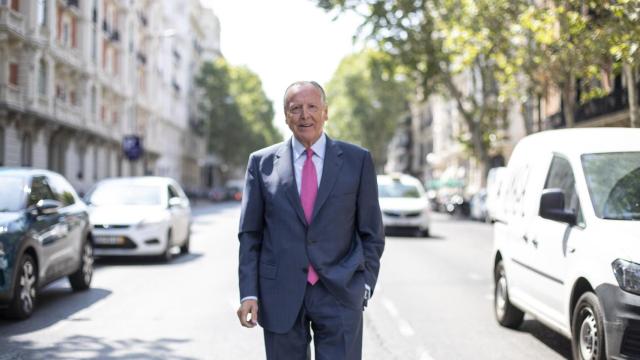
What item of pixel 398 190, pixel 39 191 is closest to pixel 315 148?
pixel 39 191

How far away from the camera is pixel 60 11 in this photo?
37.8 metres

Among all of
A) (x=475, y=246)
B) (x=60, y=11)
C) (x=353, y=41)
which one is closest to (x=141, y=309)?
(x=475, y=246)

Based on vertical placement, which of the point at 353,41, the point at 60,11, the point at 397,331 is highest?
the point at 60,11

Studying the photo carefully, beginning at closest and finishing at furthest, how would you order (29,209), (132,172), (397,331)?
(397,331), (29,209), (132,172)

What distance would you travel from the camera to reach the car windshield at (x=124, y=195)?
15.3 metres

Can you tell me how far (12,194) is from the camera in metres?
9.06

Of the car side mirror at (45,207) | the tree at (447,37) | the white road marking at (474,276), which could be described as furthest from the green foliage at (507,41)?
the car side mirror at (45,207)

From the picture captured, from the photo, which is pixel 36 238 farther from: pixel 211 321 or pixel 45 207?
pixel 211 321

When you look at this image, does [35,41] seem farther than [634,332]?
Yes

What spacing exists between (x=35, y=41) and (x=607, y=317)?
30.2m

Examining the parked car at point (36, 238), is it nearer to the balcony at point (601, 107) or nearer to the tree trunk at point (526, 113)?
the tree trunk at point (526, 113)

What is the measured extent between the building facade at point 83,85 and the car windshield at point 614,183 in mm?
26091

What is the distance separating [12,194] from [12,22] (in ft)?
76.7

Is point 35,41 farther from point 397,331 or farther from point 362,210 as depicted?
point 362,210
